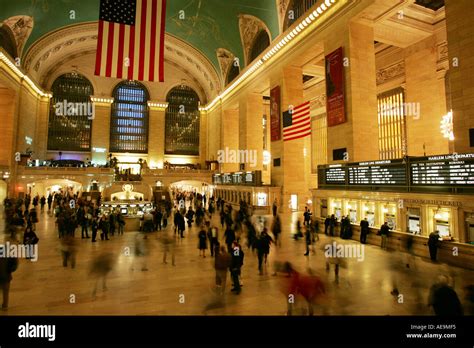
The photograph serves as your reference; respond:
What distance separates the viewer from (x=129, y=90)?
36.8m

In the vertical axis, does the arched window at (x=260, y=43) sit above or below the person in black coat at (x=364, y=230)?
above

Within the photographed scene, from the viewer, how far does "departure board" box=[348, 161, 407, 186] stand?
925 centimetres

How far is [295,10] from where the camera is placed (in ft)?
59.7

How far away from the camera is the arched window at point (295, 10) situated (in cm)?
1688

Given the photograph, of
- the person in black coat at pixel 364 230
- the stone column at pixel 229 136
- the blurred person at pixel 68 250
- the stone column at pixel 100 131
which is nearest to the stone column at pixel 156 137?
the stone column at pixel 100 131

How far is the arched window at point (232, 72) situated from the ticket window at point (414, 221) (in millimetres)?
23434

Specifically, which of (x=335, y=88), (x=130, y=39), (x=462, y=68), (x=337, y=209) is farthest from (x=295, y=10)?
(x=337, y=209)

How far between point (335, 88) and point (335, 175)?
16.0 ft

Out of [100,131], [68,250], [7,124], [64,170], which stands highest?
[100,131]

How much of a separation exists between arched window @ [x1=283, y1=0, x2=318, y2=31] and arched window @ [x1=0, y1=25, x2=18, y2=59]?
895 inches

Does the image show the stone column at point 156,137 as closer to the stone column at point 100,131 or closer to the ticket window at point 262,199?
the stone column at point 100,131

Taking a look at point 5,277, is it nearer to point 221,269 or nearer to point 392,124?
point 221,269
